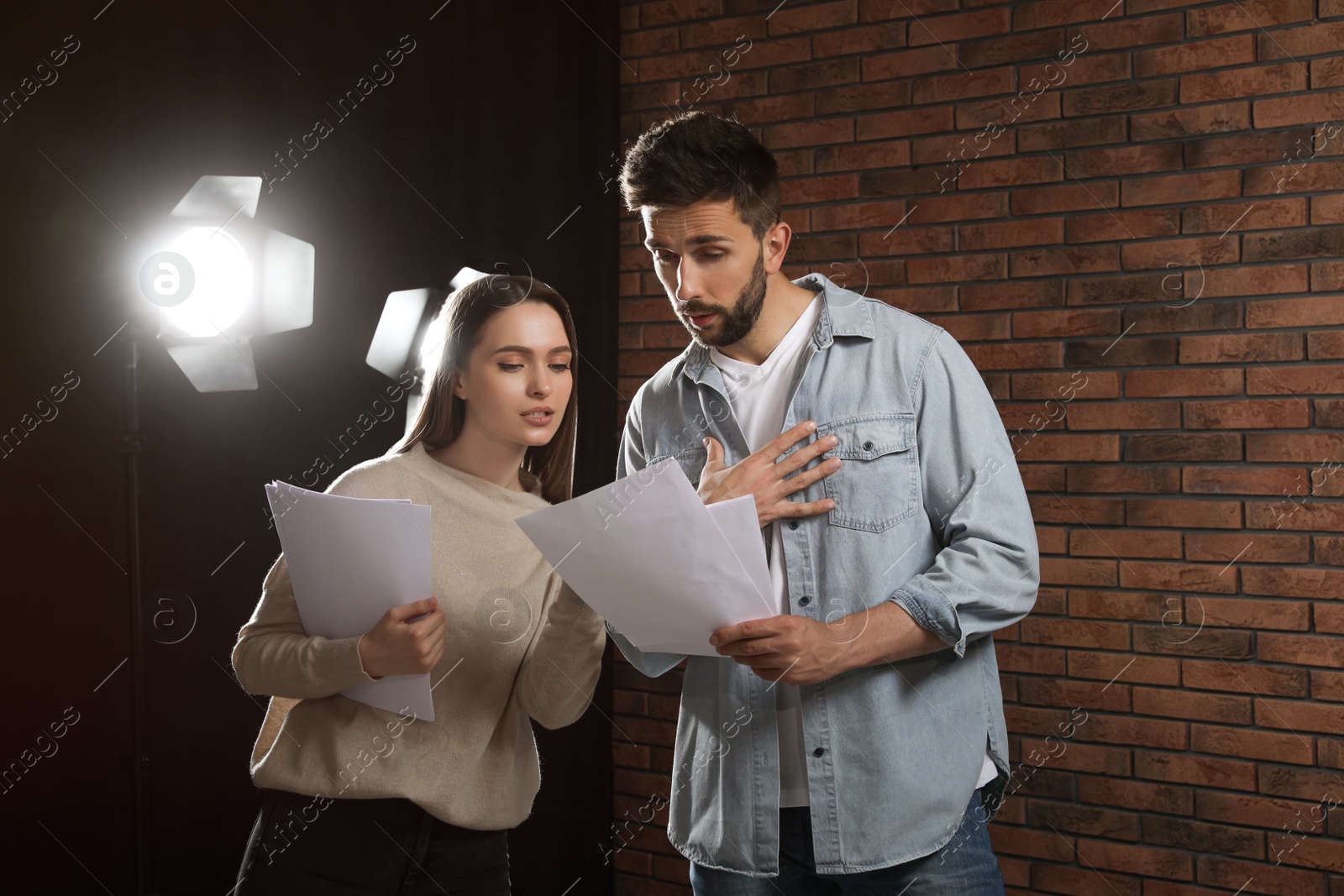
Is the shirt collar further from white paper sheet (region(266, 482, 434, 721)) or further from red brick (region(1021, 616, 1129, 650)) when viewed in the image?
red brick (region(1021, 616, 1129, 650))

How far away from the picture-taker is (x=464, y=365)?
1.47 metres

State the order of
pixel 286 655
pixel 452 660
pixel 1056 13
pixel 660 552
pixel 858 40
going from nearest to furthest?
pixel 660 552
pixel 286 655
pixel 452 660
pixel 1056 13
pixel 858 40

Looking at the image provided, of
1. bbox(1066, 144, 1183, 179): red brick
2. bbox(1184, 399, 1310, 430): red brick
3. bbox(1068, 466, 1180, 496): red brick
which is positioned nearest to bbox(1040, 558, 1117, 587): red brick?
bbox(1068, 466, 1180, 496): red brick

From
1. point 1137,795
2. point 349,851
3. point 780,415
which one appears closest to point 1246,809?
point 1137,795

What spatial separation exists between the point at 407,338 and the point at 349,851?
0.82m

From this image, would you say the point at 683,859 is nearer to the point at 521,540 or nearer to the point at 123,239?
the point at 521,540

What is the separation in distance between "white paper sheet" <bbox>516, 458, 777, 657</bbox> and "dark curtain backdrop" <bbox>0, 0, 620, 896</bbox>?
58 centimetres

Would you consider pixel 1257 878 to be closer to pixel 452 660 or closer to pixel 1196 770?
pixel 1196 770

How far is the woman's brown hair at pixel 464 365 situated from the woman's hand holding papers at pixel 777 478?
274 mm

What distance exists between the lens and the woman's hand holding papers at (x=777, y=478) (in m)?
1.32

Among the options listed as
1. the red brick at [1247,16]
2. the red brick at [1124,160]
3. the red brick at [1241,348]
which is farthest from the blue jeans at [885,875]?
the red brick at [1247,16]

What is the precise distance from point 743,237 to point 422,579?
659 mm

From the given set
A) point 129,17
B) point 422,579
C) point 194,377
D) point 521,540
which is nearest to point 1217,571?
point 521,540

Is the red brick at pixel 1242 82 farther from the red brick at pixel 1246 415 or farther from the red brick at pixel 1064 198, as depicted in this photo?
the red brick at pixel 1246 415
